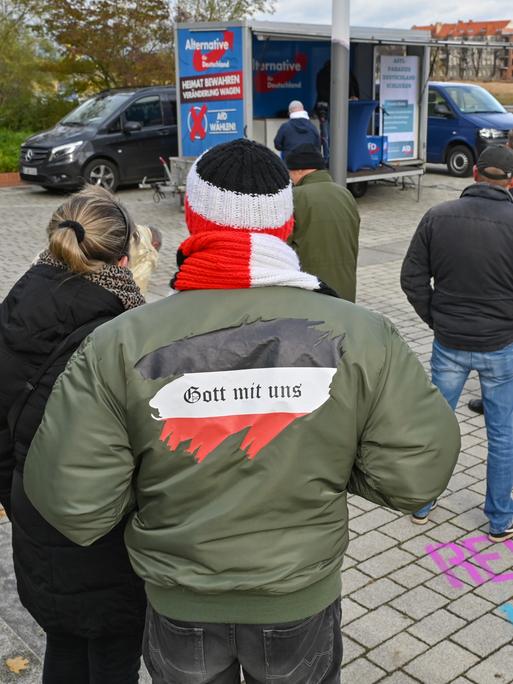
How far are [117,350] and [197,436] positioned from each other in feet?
0.79

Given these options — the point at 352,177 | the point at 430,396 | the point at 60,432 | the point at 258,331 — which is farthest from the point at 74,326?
the point at 352,177

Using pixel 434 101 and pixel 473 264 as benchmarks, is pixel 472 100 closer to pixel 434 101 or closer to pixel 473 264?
pixel 434 101

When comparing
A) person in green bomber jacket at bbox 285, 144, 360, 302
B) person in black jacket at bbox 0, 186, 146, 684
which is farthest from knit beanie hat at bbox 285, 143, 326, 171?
person in black jacket at bbox 0, 186, 146, 684

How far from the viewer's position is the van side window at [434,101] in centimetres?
1772

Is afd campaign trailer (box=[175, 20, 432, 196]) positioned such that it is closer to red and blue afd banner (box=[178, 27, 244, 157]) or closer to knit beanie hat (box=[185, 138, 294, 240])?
red and blue afd banner (box=[178, 27, 244, 157])

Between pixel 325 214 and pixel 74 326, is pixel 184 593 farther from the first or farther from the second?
pixel 325 214

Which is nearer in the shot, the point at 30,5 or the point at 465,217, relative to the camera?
the point at 465,217

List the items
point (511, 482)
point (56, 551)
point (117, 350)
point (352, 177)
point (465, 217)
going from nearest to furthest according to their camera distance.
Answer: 1. point (117, 350)
2. point (56, 551)
3. point (465, 217)
4. point (511, 482)
5. point (352, 177)

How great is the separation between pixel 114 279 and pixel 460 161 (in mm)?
16593

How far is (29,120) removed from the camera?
21484 millimetres

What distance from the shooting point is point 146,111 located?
52.5 feet

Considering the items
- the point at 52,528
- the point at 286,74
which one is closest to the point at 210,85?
the point at 286,74

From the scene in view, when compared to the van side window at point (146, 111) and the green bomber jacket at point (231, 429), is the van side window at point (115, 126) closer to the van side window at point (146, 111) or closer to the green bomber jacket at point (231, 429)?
the van side window at point (146, 111)

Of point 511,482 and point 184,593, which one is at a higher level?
point 184,593
